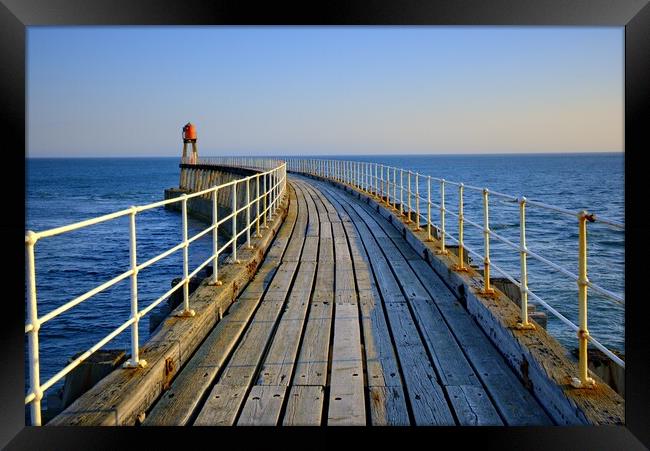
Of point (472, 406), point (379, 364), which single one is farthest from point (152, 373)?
point (472, 406)

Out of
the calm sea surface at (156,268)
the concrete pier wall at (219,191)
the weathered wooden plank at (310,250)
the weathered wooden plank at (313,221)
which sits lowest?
the calm sea surface at (156,268)

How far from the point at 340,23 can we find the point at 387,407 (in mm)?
2251

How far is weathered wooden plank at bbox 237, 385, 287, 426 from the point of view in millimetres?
3566

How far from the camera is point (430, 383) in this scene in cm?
414

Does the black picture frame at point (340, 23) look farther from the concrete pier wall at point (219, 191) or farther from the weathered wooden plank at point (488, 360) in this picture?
the concrete pier wall at point (219, 191)

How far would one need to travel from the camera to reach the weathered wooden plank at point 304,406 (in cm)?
357

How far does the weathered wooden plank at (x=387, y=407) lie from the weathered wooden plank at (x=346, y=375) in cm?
6

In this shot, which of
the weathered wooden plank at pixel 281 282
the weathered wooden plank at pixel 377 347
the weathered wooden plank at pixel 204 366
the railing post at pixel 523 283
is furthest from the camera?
the weathered wooden plank at pixel 281 282

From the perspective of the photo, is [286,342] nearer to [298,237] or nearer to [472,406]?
[472,406]

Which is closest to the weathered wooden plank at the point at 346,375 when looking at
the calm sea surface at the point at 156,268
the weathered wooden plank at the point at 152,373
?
the weathered wooden plank at the point at 152,373

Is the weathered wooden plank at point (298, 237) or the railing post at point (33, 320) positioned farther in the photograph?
the weathered wooden plank at point (298, 237)

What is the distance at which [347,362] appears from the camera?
4555mm

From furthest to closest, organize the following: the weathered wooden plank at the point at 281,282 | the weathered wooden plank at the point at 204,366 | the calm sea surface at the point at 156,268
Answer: the calm sea surface at the point at 156,268
the weathered wooden plank at the point at 281,282
the weathered wooden plank at the point at 204,366

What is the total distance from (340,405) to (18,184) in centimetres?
214
